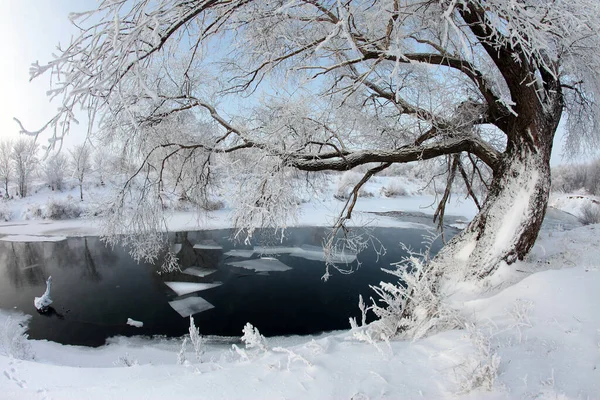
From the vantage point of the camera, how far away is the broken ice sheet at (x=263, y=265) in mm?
9170

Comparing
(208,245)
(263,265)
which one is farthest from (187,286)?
(208,245)

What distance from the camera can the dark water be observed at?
6.04 metres

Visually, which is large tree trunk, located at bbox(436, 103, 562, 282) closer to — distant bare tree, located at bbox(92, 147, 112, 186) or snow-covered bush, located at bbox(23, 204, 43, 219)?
distant bare tree, located at bbox(92, 147, 112, 186)

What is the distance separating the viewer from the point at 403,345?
2.19 metres

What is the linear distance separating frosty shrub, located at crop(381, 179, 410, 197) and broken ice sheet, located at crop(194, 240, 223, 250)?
15985 millimetres

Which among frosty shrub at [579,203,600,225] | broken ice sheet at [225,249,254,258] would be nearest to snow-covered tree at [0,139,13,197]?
broken ice sheet at [225,249,254,258]

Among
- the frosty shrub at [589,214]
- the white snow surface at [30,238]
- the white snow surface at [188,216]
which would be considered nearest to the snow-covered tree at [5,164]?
the white snow surface at [188,216]

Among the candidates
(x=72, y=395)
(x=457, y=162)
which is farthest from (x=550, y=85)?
(x=72, y=395)

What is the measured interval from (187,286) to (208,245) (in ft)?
12.4

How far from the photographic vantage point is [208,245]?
1167 cm

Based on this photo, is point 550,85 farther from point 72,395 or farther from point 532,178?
point 72,395

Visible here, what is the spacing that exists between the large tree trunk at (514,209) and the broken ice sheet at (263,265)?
21.0ft

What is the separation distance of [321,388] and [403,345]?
33.7 inches

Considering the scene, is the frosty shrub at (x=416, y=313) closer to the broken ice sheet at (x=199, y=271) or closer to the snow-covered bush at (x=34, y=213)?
the broken ice sheet at (x=199, y=271)
